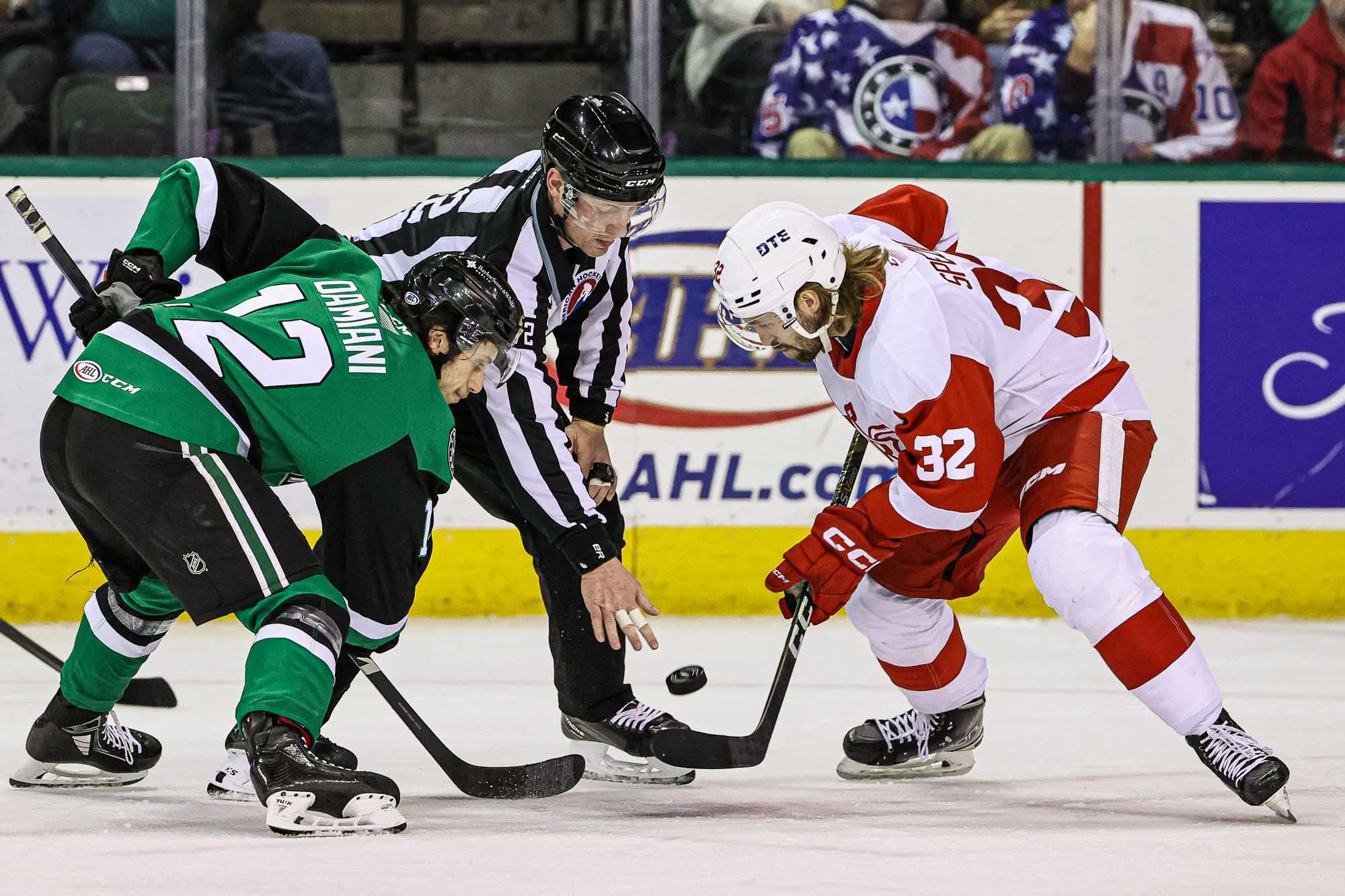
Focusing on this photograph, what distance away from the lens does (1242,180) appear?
15.4 ft

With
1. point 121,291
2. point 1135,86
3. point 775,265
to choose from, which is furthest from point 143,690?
point 1135,86

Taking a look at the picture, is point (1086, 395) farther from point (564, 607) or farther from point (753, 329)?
point (564, 607)

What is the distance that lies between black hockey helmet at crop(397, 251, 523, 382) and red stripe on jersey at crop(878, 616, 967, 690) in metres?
0.92

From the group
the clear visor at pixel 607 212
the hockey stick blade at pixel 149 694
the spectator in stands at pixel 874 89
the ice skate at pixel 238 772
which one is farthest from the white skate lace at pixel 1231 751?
the spectator in stands at pixel 874 89

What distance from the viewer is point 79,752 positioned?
2.68 meters

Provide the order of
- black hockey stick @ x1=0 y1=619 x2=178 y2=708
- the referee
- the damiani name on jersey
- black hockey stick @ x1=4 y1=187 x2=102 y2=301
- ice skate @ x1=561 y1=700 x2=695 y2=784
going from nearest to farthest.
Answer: the damiani name on jersey
the referee
black hockey stick @ x1=4 y1=187 x2=102 y2=301
ice skate @ x1=561 y1=700 x2=695 y2=784
black hockey stick @ x1=0 y1=619 x2=178 y2=708

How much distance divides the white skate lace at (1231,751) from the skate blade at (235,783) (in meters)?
1.41

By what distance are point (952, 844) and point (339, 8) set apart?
10.6 ft

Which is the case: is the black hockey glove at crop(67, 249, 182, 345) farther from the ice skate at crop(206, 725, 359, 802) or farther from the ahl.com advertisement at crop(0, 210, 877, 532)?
the ahl.com advertisement at crop(0, 210, 877, 532)

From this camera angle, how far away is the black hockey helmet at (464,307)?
8.05ft

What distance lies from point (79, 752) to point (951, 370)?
4.81 ft

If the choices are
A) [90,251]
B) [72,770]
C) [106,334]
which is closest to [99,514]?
[106,334]

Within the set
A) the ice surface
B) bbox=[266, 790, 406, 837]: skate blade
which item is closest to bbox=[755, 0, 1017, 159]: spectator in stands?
the ice surface

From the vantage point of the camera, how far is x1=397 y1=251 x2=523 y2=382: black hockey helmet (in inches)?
96.7
